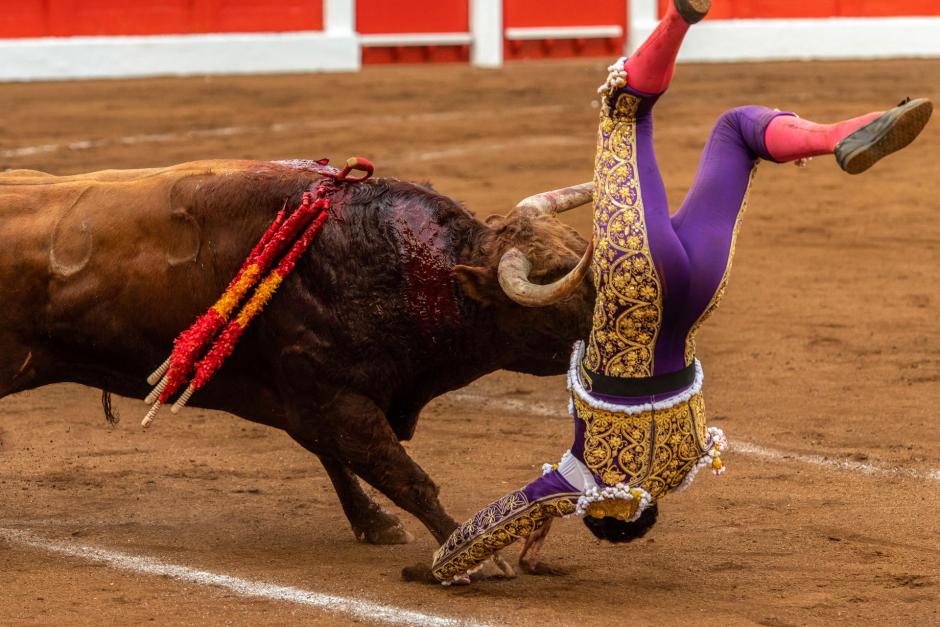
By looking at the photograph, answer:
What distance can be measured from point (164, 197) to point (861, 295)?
437cm

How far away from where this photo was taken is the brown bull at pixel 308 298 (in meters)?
4.37

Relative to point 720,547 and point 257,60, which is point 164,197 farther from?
point 257,60

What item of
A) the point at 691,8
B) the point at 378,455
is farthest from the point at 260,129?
the point at 691,8

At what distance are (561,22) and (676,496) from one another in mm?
12734

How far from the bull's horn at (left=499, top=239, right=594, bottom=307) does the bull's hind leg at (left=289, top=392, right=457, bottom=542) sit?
561mm

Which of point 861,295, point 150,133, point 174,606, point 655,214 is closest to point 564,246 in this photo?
point 655,214

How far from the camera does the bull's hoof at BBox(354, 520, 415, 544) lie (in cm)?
479

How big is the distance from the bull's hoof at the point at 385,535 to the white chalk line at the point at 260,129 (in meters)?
7.27

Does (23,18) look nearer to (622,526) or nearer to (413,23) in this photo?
(413,23)

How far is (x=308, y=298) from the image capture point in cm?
443

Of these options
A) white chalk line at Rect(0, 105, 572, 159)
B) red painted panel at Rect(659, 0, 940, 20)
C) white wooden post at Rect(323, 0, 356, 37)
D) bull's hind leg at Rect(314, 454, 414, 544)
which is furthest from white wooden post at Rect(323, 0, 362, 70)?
bull's hind leg at Rect(314, 454, 414, 544)

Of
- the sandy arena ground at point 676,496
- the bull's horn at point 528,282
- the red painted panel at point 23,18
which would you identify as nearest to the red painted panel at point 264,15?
the red painted panel at point 23,18

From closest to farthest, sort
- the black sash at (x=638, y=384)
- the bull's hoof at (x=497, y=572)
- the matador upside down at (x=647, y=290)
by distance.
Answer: the matador upside down at (x=647, y=290), the black sash at (x=638, y=384), the bull's hoof at (x=497, y=572)

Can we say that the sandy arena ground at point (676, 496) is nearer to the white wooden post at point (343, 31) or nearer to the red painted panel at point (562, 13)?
the white wooden post at point (343, 31)
